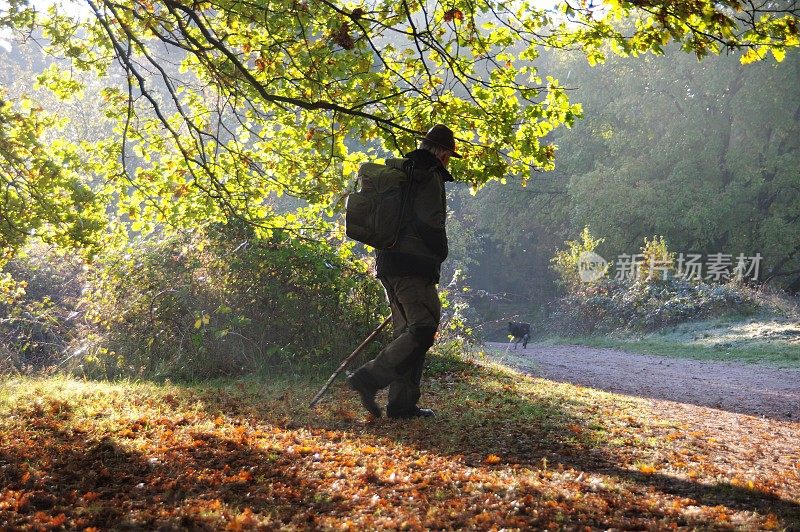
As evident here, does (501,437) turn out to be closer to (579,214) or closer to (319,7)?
(319,7)

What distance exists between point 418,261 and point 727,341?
15.4 m

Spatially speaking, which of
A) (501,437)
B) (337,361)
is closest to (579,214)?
(337,361)

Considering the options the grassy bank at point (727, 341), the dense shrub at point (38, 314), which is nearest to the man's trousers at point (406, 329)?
the dense shrub at point (38, 314)

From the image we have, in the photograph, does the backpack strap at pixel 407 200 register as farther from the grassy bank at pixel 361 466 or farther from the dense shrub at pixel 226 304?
the dense shrub at pixel 226 304

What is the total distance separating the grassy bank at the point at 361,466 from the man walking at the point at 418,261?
0.59 meters

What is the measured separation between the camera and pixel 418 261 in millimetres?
5125

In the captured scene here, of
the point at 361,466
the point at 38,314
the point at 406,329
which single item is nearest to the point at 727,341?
the point at 406,329

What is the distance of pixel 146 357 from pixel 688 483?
22.9 feet

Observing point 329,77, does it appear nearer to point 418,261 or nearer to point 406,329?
point 418,261

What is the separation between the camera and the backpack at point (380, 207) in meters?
5.07

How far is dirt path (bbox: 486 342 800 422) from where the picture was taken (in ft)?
29.9

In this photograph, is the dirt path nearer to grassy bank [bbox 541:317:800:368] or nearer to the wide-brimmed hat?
grassy bank [bbox 541:317:800:368]

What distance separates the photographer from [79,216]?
21.0ft

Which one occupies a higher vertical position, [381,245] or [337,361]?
[381,245]
